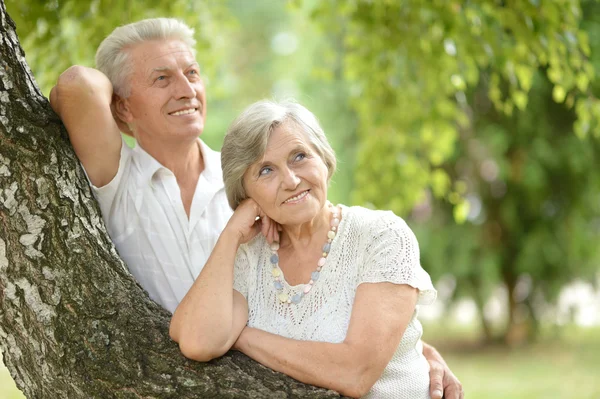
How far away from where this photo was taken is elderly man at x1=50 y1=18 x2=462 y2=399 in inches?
100

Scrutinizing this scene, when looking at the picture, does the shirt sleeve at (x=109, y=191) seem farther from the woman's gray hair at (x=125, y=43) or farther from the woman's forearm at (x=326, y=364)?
the woman's forearm at (x=326, y=364)

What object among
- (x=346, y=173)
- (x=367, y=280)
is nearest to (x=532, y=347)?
(x=346, y=173)

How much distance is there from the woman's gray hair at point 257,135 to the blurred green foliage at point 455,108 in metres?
0.25

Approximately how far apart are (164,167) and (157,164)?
3cm

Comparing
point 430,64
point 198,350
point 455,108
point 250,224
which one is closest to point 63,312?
point 198,350

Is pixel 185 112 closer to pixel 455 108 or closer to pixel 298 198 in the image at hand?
pixel 298 198

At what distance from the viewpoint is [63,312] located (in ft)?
6.91

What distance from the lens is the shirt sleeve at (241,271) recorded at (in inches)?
95.5

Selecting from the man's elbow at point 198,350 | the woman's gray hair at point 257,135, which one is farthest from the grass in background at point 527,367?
the man's elbow at point 198,350

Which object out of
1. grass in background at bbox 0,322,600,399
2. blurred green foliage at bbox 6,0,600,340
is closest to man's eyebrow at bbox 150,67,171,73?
blurred green foliage at bbox 6,0,600,340

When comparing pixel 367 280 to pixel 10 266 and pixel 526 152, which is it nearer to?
pixel 10 266

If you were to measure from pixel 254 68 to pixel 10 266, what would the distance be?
671 inches

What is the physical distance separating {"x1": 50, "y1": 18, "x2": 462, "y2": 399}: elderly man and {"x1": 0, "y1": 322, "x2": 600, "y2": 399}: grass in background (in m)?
5.38

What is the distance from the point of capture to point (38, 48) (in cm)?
473
